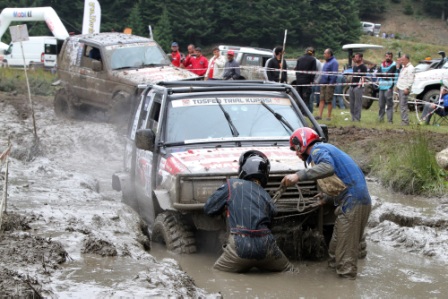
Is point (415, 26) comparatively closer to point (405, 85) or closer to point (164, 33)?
point (164, 33)

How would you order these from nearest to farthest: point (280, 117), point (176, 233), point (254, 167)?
1. point (254, 167)
2. point (176, 233)
3. point (280, 117)

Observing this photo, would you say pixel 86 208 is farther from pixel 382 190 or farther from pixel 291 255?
pixel 382 190

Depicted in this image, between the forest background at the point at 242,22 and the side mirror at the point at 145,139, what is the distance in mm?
45596

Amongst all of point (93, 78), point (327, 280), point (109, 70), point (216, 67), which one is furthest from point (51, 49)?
point (327, 280)

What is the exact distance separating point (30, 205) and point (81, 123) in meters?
9.19

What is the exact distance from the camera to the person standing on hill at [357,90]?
18.7 meters

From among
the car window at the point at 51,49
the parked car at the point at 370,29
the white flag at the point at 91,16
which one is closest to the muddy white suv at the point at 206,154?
the white flag at the point at 91,16

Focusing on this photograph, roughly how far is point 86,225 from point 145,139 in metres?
1.11

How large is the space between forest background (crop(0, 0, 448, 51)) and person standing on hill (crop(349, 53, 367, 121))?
116ft

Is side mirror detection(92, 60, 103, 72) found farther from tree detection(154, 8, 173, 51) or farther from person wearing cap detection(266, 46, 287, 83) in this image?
tree detection(154, 8, 173, 51)

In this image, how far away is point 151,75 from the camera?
16.9 meters

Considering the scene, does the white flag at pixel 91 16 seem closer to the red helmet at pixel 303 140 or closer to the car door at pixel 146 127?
the car door at pixel 146 127

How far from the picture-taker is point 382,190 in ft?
42.3

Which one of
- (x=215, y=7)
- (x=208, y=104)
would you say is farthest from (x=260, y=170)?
(x=215, y=7)
